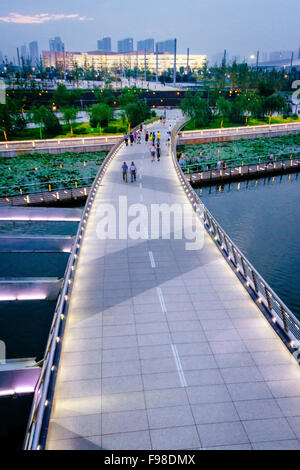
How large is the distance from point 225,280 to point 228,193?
77.5 ft

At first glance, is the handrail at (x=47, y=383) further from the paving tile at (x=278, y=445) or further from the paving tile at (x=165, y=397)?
the paving tile at (x=278, y=445)

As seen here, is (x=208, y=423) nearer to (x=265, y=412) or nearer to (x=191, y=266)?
(x=265, y=412)

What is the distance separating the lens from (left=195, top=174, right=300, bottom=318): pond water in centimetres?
2014

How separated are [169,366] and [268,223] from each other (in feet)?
69.6

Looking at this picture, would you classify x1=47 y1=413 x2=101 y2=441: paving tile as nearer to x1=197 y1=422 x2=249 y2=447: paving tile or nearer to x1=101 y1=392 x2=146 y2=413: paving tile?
x1=101 y1=392 x2=146 y2=413: paving tile

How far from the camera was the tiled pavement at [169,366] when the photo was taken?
6734 mm

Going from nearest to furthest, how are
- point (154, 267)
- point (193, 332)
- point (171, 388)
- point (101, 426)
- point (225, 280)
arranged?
point (101, 426), point (171, 388), point (193, 332), point (225, 280), point (154, 267)

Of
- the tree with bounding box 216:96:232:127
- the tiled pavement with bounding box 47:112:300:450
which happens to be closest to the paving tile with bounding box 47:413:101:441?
the tiled pavement with bounding box 47:112:300:450

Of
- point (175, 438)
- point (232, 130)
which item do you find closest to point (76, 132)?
point (232, 130)

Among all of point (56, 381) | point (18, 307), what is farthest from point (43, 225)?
point (56, 381)

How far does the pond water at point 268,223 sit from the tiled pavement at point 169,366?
7.87 meters

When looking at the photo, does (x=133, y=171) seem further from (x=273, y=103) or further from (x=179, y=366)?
(x=273, y=103)

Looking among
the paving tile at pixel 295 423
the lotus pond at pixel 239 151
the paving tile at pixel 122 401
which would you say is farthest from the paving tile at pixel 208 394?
the lotus pond at pixel 239 151
